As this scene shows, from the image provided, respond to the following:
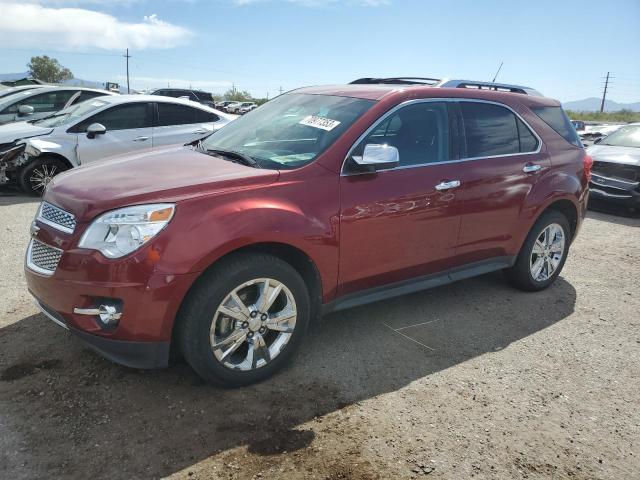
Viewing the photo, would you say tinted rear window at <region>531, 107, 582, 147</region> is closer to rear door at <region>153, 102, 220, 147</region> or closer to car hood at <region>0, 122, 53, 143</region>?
rear door at <region>153, 102, 220, 147</region>

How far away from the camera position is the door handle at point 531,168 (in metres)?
4.47

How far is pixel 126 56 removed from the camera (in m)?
78.0

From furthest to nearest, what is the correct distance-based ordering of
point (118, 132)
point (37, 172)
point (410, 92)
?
point (118, 132), point (37, 172), point (410, 92)

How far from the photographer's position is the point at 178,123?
8.74m

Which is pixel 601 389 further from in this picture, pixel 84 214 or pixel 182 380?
pixel 84 214

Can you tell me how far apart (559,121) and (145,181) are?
3.87m

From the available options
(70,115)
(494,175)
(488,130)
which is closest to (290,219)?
(494,175)

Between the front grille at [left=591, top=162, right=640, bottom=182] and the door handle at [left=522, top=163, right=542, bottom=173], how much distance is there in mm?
5597

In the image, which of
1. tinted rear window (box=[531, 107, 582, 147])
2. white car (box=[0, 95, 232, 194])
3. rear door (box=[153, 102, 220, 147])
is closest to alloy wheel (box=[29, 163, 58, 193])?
white car (box=[0, 95, 232, 194])

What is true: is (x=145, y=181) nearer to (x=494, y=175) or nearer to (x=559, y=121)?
(x=494, y=175)

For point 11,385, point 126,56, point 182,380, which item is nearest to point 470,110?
point 182,380

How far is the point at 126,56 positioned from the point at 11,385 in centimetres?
8460

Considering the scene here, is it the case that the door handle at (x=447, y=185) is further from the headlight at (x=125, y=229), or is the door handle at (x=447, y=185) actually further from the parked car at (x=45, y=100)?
the parked car at (x=45, y=100)

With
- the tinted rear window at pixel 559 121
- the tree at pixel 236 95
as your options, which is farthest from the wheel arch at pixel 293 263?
the tree at pixel 236 95
